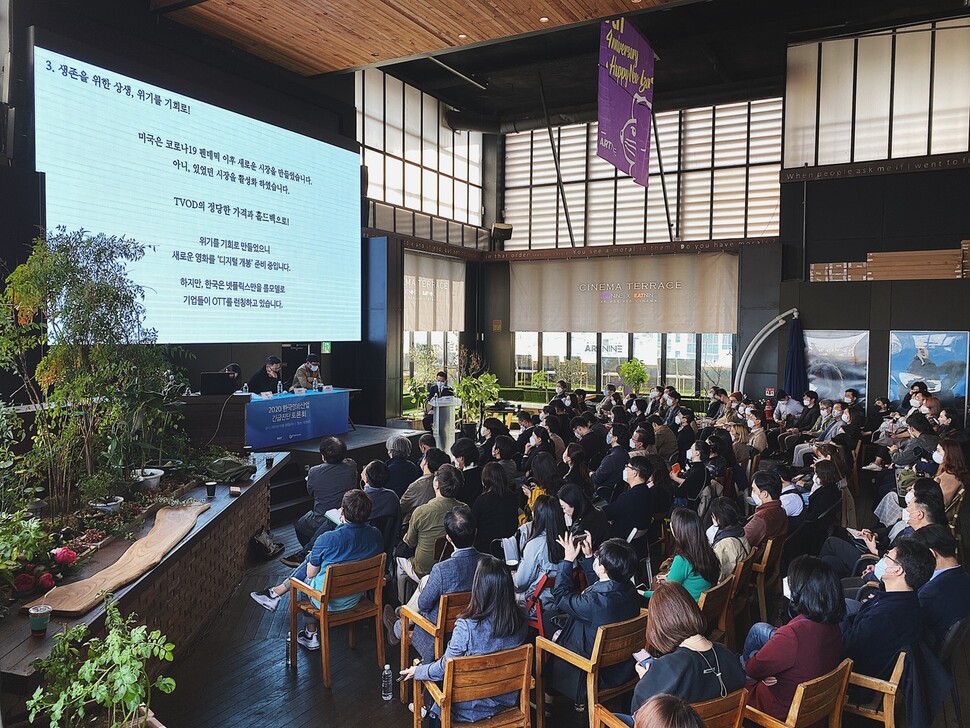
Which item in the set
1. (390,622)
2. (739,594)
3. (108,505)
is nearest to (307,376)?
(108,505)

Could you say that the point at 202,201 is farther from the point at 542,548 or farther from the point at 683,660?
the point at 683,660

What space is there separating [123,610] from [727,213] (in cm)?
1420

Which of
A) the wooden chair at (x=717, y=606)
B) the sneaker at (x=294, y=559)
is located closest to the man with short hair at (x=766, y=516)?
the wooden chair at (x=717, y=606)

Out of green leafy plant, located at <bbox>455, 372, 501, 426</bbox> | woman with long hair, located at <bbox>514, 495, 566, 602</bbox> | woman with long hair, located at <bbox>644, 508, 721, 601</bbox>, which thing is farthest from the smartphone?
green leafy plant, located at <bbox>455, 372, 501, 426</bbox>

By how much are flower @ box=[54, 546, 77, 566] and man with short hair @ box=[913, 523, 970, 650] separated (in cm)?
422

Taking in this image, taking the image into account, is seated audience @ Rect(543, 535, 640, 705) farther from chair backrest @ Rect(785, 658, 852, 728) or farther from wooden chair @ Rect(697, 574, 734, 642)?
chair backrest @ Rect(785, 658, 852, 728)

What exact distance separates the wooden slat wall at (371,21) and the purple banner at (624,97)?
1.77 feet

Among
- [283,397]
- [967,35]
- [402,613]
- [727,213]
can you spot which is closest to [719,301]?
[727,213]

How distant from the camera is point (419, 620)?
3.50m

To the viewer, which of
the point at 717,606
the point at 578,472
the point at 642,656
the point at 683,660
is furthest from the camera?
the point at 578,472

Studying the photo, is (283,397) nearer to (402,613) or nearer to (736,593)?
(402,613)

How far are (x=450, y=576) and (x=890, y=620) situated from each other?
2.07 metres

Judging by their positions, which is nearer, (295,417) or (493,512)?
(493,512)

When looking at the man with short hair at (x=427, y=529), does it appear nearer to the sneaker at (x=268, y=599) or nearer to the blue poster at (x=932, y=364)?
the sneaker at (x=268, y=599)
